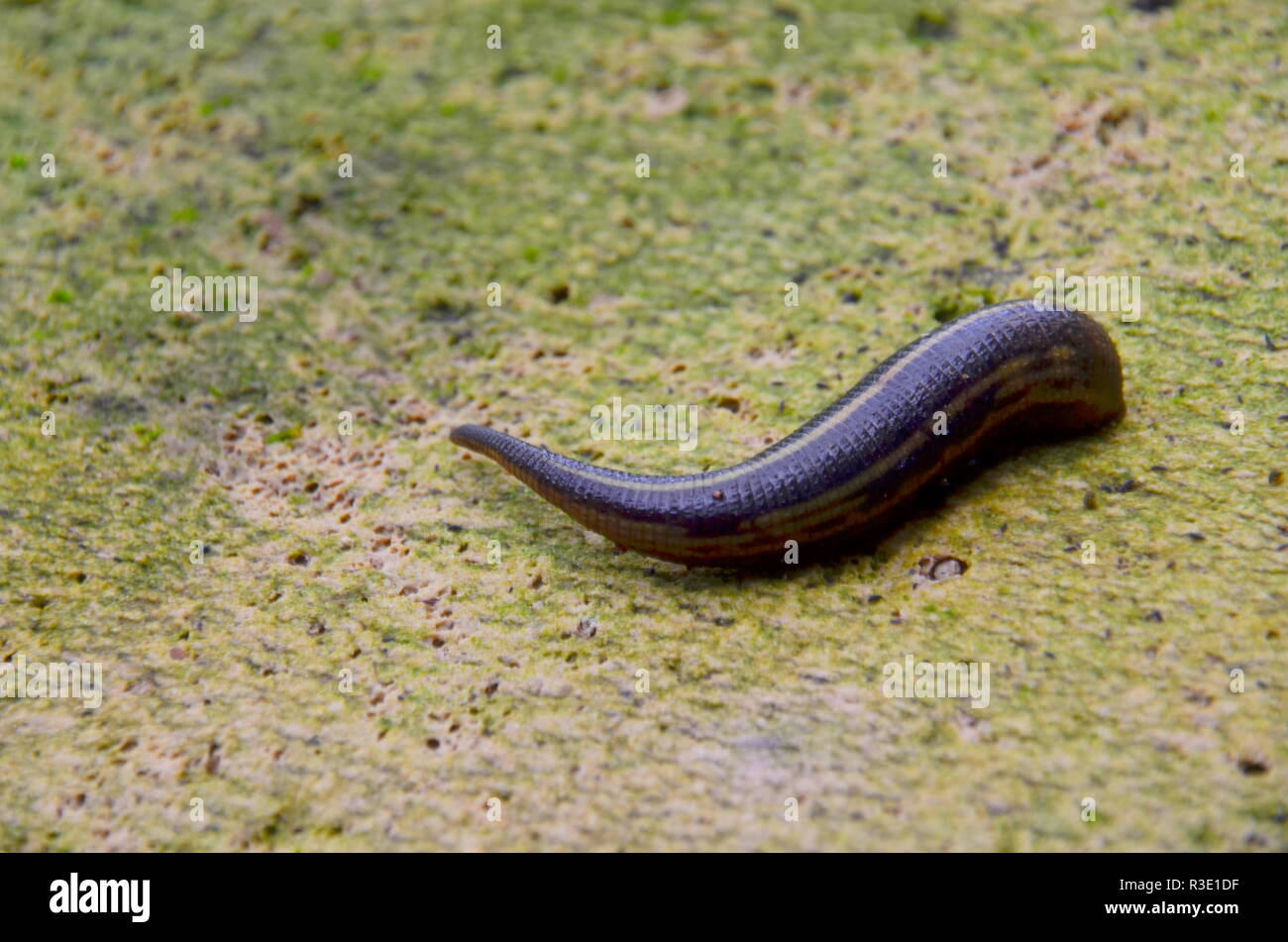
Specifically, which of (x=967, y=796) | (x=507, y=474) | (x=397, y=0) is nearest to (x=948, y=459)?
(x=967, y=796)

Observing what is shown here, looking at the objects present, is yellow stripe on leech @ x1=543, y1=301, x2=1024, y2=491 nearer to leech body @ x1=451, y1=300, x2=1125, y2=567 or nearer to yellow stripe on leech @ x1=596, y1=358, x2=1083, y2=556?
leech body @ x1=451, y1=300, x2=1125, y2=567

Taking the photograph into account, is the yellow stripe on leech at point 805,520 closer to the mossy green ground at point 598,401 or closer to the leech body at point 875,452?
the leech body at point 875,452

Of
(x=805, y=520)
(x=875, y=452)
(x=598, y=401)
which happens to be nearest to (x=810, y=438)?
(x=875, y=452)

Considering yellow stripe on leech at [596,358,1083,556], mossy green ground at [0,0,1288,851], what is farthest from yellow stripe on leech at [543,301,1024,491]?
mossy green ground at [0,0,1288,851]

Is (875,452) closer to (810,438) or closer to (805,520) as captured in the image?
(810,438)

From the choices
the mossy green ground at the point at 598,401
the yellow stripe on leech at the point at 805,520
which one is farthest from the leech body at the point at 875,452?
the mossy green ground at the point at 598,401

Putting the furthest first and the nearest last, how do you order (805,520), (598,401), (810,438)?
(598,401) < (810,438) < (805,520)
